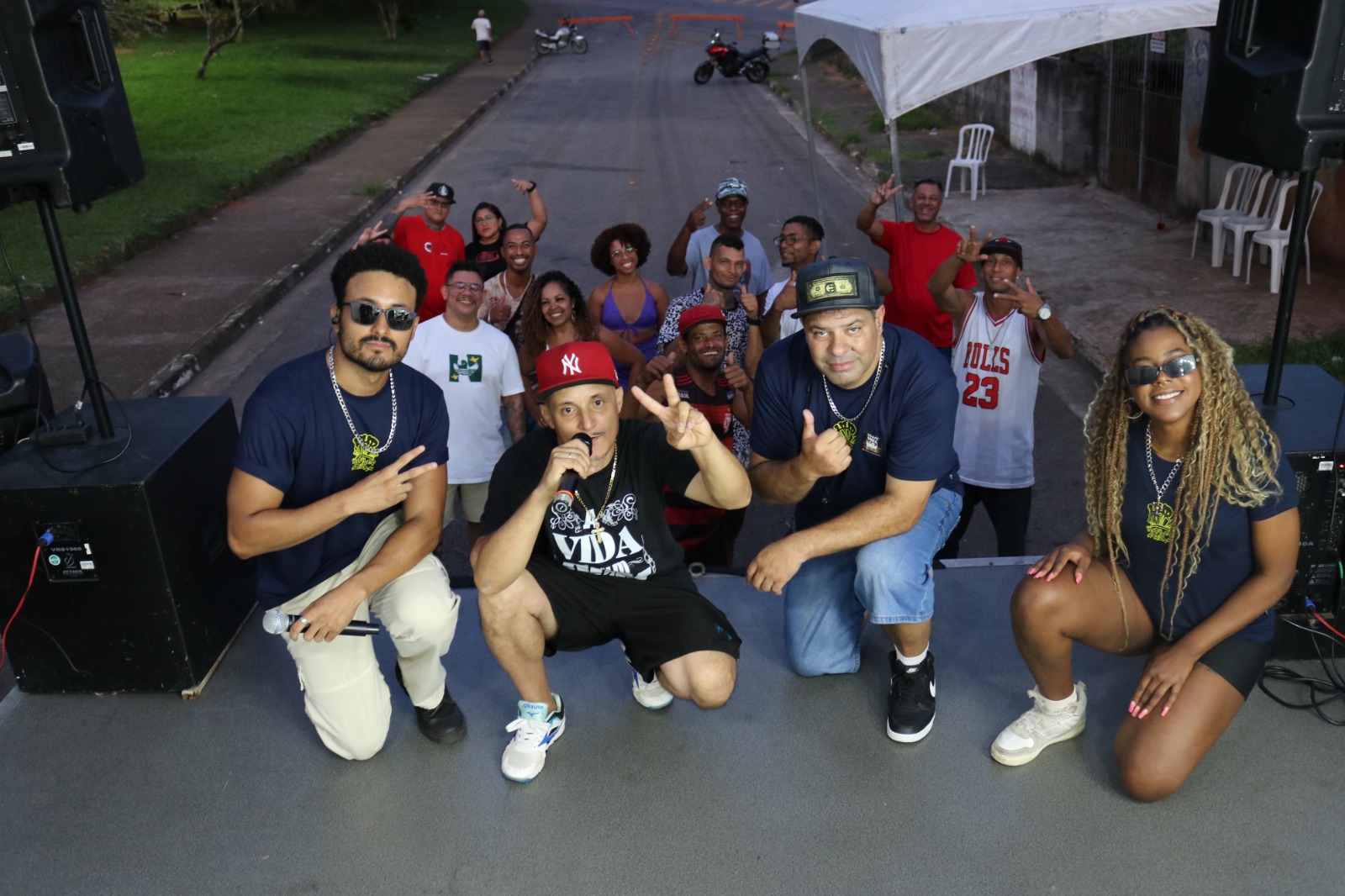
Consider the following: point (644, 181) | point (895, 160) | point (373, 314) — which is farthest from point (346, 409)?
point (644, 181)

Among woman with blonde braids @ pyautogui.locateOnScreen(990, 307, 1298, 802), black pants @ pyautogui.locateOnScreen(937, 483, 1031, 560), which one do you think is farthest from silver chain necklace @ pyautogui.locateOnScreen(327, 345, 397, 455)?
black pants @ pyautogui.locateOnScreen(937, 483, 1031, 560)

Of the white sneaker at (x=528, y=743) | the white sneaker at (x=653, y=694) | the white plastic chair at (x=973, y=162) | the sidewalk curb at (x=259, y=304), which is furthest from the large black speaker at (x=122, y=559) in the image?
the white plastic chair at (x=973, y=162)

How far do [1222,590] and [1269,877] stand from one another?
83 centimetres

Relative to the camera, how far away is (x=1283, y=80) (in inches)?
155

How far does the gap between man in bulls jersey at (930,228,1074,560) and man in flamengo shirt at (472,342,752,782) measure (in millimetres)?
1751

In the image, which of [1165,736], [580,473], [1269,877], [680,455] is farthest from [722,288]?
[1269,877]

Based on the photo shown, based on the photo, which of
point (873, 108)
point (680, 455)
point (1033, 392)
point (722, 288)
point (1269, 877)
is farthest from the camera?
point (873, 108)

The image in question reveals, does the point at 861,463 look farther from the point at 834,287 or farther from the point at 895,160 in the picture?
the point at 895,160

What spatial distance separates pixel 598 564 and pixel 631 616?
8.2 inches

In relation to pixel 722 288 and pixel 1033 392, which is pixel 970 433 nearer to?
pixel 1033 392

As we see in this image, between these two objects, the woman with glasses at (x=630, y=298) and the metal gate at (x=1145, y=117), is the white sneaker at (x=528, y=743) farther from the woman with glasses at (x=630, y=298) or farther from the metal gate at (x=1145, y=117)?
the metal gate at (x=1145, y=117)

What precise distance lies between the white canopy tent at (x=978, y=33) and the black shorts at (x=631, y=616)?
14.4 ft

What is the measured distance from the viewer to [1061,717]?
3.88 metres

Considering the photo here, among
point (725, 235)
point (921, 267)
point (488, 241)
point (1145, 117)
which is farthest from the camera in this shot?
point (1145, 117)
